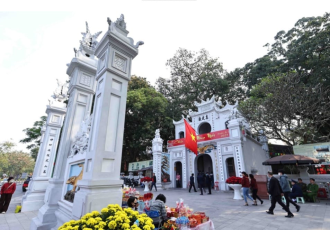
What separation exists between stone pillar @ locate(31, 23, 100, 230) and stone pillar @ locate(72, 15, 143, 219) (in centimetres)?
207

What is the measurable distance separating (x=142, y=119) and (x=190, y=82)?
10599 millimetres

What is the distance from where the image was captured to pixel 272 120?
12398mm

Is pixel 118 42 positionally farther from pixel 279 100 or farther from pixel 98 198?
pixel 279 100

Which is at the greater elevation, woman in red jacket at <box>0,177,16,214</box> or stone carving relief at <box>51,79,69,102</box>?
stone carving relief at <box>51,79,69,102</box>

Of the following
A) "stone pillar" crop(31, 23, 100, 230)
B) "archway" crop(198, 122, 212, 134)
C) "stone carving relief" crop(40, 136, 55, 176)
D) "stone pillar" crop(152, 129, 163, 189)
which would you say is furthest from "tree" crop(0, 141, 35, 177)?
"stone pillar" crop(31, 23, 100, 230)

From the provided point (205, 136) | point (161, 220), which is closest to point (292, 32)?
point (205, 136)

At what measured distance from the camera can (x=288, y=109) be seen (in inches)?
456

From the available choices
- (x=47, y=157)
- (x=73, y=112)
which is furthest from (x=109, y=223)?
(x=47, y=157)

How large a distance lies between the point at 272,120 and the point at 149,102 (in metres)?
13.0

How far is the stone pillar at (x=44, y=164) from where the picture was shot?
693 cm

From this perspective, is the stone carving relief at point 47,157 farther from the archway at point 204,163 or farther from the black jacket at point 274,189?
the archway at point 204,163

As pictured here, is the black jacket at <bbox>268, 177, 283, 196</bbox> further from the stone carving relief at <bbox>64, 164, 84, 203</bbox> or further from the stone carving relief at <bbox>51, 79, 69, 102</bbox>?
the stone carving relief at <bbox>51, 79, 69, 102</bbox>

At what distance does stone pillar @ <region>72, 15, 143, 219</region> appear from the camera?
2.94 meters

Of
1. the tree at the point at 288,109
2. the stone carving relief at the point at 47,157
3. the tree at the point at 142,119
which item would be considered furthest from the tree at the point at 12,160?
the tree at the point at 288,109
